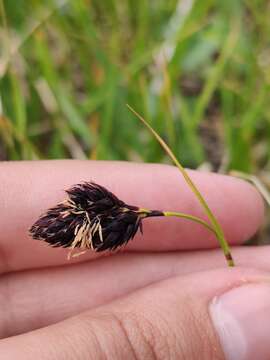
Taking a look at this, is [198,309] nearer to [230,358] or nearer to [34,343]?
[230,358]

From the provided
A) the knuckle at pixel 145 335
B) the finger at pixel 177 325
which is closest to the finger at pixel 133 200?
the finger at pixel 177 325

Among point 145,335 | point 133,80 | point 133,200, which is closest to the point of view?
point 145,335

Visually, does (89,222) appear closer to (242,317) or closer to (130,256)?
(242,317)

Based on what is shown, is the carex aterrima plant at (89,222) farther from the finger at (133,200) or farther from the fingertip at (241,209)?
the fingertip at (241,209)

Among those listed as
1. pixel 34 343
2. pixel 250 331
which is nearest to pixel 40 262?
pixel 34 343

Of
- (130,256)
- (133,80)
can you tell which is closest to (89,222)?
(130,256)
